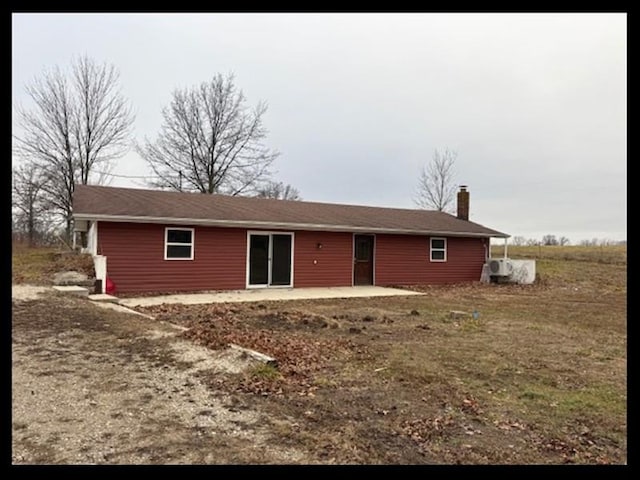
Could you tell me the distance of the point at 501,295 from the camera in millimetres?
15734

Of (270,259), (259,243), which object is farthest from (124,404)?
(270,259)

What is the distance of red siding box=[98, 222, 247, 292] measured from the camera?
13.1 metres

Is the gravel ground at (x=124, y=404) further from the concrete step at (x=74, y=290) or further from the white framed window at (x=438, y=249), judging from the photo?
the white framed window at (x=438, y=249)

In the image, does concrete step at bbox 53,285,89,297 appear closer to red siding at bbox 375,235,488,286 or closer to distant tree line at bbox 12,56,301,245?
red siding at bbox 375,235,488,286

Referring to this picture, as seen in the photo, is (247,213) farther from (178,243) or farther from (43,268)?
(43,268)

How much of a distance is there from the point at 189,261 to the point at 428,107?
1133 cm

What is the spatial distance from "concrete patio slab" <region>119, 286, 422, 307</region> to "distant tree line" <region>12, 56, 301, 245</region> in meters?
16.1

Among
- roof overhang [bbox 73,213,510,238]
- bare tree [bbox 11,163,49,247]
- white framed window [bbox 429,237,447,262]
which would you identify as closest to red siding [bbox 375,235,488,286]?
white framed window [bbox 429,237,447,262]

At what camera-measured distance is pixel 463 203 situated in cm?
2316

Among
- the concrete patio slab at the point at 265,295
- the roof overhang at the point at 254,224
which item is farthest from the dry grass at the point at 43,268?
the concrete patio slab at the point at 265,295
